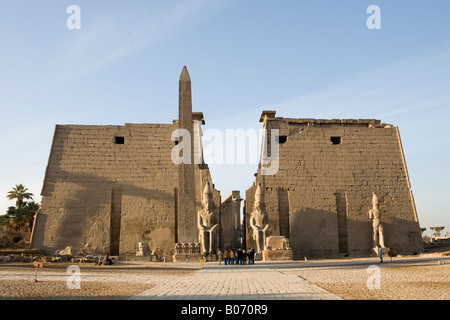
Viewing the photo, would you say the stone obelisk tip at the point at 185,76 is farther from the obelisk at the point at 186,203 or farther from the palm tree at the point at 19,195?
the palm tree at the point at 19,195

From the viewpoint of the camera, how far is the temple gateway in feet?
57.2

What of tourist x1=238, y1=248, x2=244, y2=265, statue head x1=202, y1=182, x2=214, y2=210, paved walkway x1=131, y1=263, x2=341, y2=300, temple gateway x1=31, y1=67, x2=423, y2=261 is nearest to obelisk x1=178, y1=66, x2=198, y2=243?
tourist x1=238, y1=248, x2=244, y2=265

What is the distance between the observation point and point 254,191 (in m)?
17.9

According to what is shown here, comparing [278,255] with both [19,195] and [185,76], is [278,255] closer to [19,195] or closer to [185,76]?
A: [185,76]

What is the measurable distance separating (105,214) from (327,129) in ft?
32.6

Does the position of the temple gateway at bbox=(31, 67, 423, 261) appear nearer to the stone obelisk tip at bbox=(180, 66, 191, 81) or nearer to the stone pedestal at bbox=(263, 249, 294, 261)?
the stone pedestal at bbox=(263, 249, 294, 261)

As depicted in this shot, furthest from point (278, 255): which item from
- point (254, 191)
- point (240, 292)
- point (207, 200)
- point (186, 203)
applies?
point (240, 292)

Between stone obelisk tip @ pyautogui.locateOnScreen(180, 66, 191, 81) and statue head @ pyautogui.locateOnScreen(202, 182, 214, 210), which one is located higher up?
stone obelisk tip @ pyautogui.locateOnScreen(180, 66, 191, 81)

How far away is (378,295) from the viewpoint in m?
5.63

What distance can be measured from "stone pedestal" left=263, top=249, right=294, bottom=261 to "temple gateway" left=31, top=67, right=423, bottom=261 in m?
1.54

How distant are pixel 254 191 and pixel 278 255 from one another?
11.7ft

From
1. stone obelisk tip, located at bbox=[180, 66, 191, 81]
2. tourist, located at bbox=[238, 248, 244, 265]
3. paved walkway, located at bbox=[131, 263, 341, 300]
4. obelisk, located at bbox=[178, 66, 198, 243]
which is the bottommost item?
paved walkway, located at bbox=[131, 263, 341, 300]
